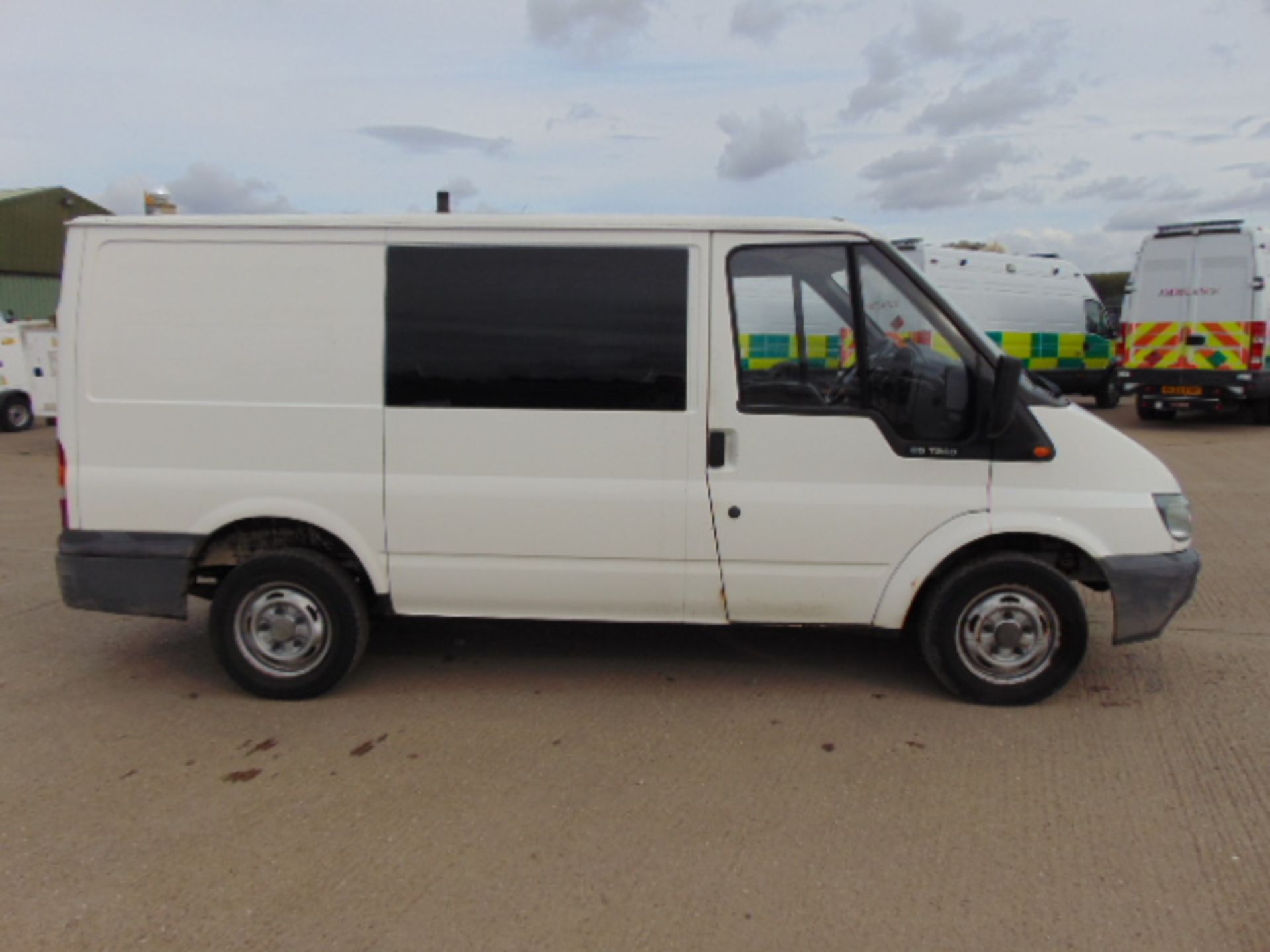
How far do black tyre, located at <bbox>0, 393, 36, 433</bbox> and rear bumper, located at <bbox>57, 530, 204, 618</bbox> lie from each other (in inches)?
563

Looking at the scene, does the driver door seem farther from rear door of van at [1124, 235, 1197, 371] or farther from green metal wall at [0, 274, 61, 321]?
green metal wall at [0, 274, 61, 321]

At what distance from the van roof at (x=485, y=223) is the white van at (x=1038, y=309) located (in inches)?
505

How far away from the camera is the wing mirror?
4.17 meters

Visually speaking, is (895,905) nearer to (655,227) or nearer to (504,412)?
(504,412)

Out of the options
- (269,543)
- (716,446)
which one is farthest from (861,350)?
(269,543)

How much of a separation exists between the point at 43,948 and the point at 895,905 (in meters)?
2.43

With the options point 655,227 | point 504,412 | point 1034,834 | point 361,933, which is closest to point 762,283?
point 655,227

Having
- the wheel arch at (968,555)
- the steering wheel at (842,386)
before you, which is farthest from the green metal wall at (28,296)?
the wheel arch at (968,555)

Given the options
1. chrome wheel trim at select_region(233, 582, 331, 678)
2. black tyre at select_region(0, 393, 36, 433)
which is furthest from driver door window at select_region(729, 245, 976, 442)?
black tyre at select_region(0, 393, 36, 433)

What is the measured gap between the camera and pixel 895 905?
3072 millimetres

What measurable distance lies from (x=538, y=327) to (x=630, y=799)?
1.94 meters

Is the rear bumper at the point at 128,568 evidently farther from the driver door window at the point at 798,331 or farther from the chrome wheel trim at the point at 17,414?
the chrome wheel trim at the point at 17,414

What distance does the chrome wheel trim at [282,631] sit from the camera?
4625mm

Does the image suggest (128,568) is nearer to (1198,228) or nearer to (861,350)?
(861,350)
